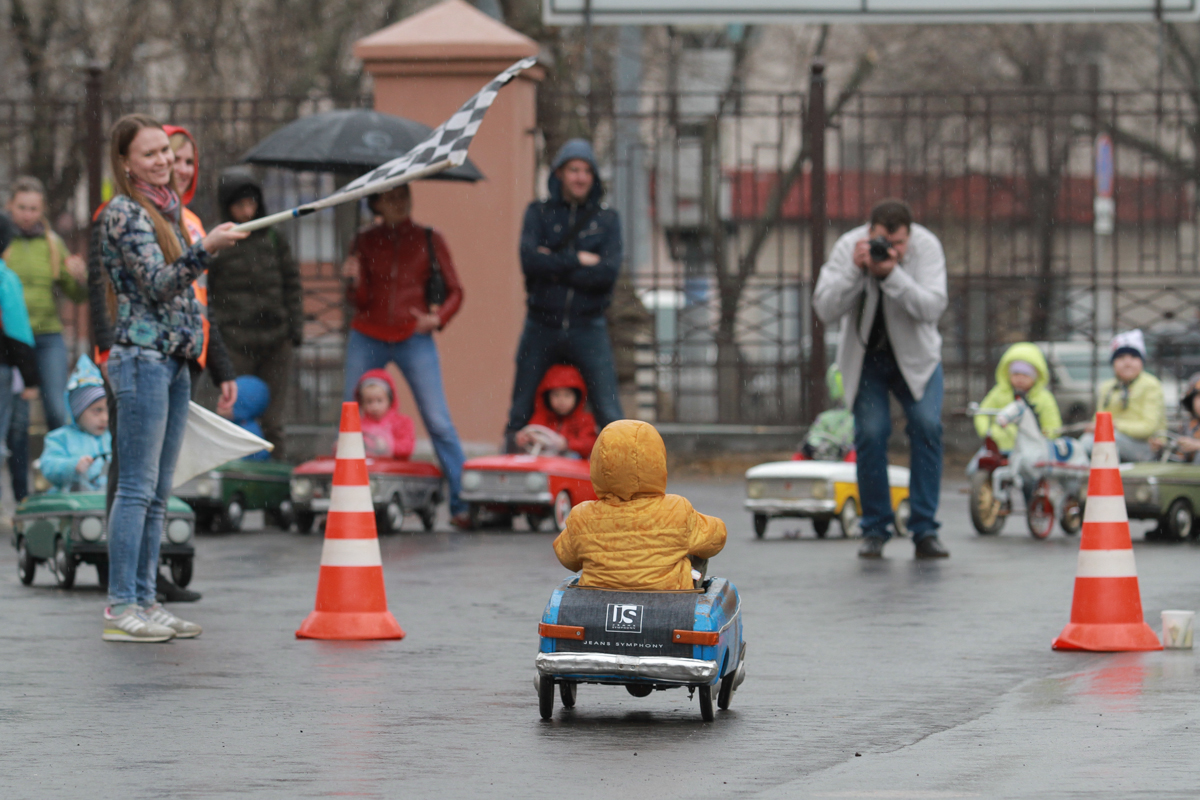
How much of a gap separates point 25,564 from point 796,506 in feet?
15.8

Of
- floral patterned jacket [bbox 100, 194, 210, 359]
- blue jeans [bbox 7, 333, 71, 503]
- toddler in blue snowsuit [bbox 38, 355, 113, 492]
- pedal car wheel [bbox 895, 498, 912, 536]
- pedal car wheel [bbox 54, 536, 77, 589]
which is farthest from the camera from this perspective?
blue jeans [bbox 7, 333, 71, 503]

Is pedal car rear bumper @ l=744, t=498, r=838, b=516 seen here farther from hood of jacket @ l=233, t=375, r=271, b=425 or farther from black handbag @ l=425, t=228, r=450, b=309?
hood of jacket @ l=233, t=375, r=271, b=425

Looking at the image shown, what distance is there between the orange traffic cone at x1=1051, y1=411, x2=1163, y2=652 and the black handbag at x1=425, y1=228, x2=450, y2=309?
5.96 meters

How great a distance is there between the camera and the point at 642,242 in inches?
1436

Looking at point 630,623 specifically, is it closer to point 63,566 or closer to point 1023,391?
point 63,566

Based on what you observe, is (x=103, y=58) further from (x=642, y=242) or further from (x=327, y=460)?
(x=327, y=460)

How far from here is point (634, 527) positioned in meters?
6.10

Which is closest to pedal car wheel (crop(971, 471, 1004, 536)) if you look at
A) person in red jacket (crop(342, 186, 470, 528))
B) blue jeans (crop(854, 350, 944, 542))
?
blue jeans (crop(854, 350, 944, 542))

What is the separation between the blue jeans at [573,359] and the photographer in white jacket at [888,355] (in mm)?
2084

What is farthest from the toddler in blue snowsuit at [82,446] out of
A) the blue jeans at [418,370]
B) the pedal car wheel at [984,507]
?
the pedal car wheel at [984,507]

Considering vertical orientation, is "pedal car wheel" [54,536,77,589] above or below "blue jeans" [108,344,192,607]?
below

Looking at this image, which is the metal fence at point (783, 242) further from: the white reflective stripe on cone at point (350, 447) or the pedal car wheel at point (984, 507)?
the white reflective stripe on cone at point (350, 447)

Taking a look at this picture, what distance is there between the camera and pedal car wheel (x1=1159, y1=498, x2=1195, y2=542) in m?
12.2

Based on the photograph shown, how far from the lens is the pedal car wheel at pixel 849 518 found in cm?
1252
